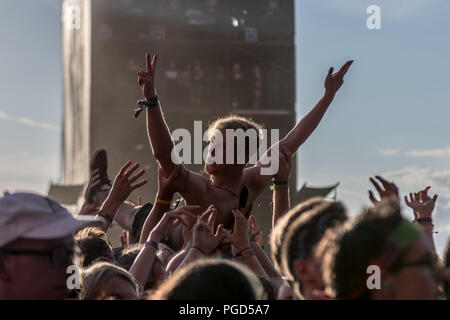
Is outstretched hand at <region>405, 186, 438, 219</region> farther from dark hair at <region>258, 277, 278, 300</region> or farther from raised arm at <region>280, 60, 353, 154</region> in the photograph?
dark hair at <region>258, 277, 278, 300</region>

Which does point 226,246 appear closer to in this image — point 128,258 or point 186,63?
point 128,258

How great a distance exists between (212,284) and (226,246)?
55.5 inches

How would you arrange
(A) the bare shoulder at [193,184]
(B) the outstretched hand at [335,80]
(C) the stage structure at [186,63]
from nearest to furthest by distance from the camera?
(A) the bare shoulder at [193,184]
(B) the outstretched hand at [335,80]
(C) the stage structure at [186,63]

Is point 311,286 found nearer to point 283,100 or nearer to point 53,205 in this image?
point 53,205

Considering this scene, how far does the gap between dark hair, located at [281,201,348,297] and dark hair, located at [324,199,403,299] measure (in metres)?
0.38

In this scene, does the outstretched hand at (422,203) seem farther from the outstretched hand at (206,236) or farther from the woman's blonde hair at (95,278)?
the woman's blonde hair at (95,278)

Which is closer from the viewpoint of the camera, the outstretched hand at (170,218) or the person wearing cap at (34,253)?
the person wearing cap at (34,253)

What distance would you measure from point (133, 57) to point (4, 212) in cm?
2759

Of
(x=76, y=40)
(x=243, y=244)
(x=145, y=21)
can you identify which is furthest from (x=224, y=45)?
(x=243, y=244)

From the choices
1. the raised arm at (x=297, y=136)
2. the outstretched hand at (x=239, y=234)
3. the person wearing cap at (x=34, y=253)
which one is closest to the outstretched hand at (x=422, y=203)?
the raised arm at (x=297, y=136)

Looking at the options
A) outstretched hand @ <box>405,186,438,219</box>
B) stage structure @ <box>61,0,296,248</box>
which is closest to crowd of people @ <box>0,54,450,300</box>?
outstretched hand @ <box>405,186,438,219</box>

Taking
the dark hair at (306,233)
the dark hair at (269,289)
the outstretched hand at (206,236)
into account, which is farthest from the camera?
the outstretched hand at (206,236)

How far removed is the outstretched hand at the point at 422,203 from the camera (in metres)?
4.04
